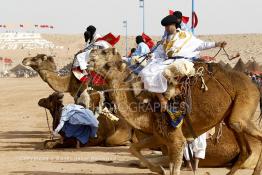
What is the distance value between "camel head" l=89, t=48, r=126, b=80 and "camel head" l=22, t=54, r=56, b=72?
17.7ft

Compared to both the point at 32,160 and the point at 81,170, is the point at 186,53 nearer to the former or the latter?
the point at 81,170

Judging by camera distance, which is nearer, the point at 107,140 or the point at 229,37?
the point at 107,140

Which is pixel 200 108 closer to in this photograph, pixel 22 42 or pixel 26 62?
pixel 26 62

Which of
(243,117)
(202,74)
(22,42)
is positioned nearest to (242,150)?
(243,117)

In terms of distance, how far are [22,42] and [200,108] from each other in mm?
100376

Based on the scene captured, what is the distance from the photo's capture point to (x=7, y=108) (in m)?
24.1

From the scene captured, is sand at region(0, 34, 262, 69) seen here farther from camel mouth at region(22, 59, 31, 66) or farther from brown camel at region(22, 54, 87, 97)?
camel mouth at region(22, 59, 31, 66)

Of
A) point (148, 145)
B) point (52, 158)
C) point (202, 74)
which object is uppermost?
point (202, 74)

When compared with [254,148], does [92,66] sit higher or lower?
higher

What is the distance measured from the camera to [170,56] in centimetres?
855

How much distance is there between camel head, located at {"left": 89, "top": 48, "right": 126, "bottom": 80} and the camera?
28.2ft

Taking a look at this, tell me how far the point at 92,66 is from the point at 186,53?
137 cm

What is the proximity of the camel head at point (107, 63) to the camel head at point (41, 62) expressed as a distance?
5384mm

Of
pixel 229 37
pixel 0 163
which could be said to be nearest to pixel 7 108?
pixel 0 163
